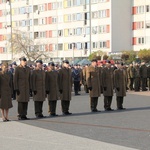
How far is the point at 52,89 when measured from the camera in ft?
62.1

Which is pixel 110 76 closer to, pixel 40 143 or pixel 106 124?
pixel 106 124

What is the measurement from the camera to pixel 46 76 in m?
18.9

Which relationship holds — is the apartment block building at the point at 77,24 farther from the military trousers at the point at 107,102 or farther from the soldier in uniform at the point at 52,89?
the soldier in uniform at the point at 52,89

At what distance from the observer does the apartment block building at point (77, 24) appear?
78.7 meters

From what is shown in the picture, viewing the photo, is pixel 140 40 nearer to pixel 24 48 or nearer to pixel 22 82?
pixel 24 48

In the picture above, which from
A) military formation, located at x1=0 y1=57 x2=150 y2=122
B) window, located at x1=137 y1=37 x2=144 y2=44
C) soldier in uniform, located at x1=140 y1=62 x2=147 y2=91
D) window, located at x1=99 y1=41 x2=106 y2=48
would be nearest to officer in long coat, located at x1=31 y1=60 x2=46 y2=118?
military formation, located at x1=0 y1=57 x2=150 y2=122

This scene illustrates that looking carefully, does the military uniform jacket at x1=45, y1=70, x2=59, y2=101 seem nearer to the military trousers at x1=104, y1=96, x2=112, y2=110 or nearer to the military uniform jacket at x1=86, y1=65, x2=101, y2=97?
the military uniform jacket at x1=86, y1=65, x2=101, y2=97

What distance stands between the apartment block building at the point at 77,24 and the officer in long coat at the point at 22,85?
6039 cm

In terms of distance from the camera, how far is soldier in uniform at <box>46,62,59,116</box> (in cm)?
1870

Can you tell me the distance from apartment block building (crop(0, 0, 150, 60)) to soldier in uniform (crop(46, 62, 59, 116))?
59055 mm

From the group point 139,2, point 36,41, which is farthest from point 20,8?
point 139,2

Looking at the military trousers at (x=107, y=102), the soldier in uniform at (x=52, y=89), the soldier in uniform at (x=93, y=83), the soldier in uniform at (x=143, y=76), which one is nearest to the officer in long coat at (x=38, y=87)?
the soldier in uniform at (x=52, y=89)

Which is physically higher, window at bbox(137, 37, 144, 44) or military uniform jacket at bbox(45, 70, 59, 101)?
window at bbox(137, 37, 144, 44)

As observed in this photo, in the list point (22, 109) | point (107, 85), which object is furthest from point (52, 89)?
point (107, 85)
